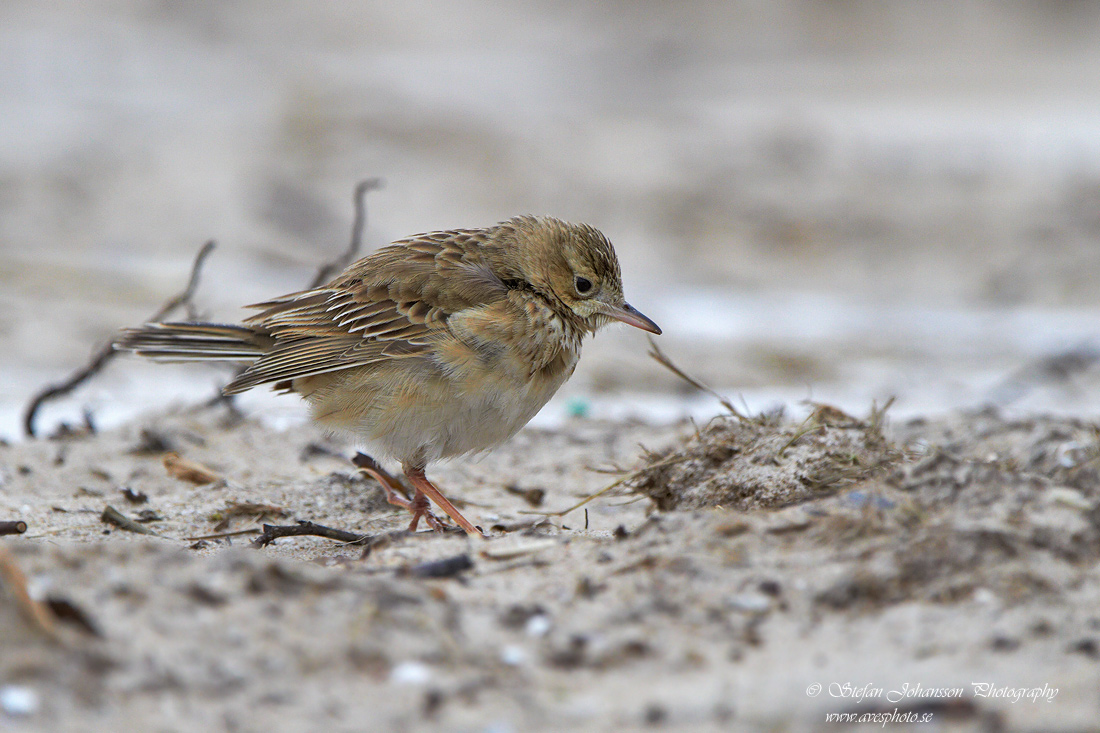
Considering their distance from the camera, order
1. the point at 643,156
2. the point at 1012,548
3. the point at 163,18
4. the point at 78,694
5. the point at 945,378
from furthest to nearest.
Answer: the point at 163,18, the point at 643,156, the point at 945,378, the point at 1012,548, the point at 78,694

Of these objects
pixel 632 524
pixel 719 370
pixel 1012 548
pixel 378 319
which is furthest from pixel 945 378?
pixel 1012 548

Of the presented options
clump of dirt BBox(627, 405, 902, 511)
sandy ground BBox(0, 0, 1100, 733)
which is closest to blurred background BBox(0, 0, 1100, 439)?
sandy ground BBox(0, 0, 1100, 733)

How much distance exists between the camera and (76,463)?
600 cm

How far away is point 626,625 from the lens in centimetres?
323

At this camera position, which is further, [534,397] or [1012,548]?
[534,397]

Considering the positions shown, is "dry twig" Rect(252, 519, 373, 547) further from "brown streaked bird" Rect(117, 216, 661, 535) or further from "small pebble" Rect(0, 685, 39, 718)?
"small pebble" Rect(0, 685, 39, 718)

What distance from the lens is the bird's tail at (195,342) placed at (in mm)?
5594

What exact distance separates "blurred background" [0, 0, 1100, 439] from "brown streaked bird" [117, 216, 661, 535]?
5.50ft

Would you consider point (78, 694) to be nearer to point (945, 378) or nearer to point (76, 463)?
point (76, 463)

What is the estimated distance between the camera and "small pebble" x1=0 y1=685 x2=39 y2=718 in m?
2.70

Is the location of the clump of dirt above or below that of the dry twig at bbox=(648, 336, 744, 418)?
below

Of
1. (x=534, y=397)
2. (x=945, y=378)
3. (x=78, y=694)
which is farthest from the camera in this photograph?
(x=945, y=378)

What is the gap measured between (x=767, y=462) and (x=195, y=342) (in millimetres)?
2711

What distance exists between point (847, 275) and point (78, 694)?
11300 mm
